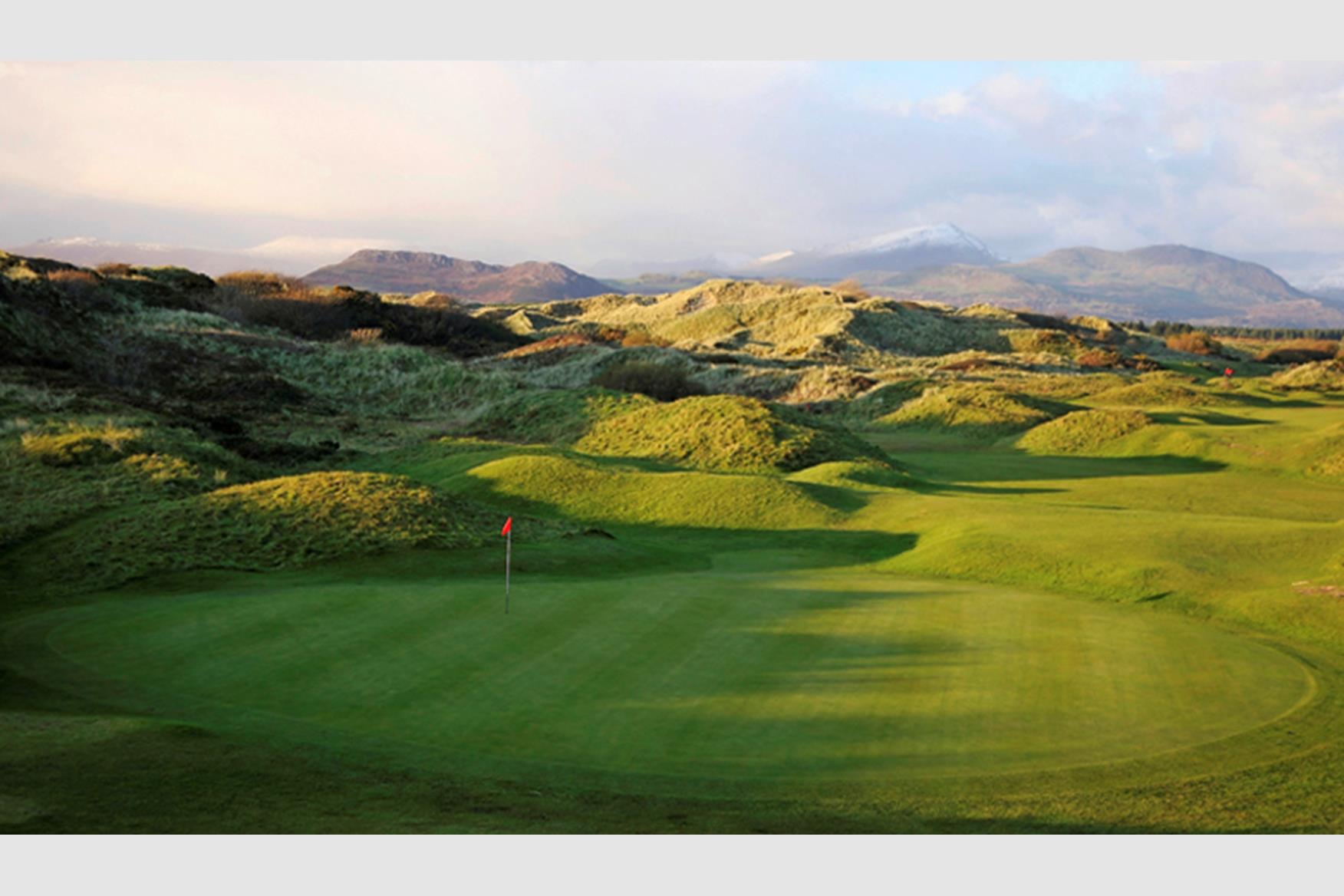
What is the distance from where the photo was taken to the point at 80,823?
285 inches

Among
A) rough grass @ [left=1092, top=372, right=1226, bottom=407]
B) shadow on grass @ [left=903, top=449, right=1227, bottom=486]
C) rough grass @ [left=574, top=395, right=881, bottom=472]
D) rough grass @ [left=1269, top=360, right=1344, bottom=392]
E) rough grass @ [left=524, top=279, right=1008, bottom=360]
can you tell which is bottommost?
shadow on grass @ [left=903, top=449, right=1227, bottom=486]

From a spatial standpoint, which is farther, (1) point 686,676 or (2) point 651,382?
(2) point 651,382

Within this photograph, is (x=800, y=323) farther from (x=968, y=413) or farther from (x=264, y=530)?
(x=264, y=530)

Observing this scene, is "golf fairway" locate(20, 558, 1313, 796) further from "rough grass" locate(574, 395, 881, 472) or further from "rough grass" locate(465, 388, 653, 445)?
"rough grass" locate(465, 388, 653, 445)

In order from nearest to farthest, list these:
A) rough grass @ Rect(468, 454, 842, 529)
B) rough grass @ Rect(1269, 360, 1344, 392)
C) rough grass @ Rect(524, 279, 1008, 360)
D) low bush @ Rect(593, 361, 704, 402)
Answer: rough grass @ Rect(468, 454, 842, 529), low bush @ Rect(593, 361, 704, 402), rough grass @ Rect(1269, 360, 1344, 392), rough grass @ Rect(524, 279, 1008, 360)

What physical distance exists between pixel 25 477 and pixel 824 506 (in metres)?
16.6

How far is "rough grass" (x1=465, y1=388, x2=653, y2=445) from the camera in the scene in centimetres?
4128

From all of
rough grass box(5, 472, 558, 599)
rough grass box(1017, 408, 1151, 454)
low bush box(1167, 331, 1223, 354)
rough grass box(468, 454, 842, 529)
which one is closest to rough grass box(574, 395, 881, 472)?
rough grass box(468, 454, 842, 529)

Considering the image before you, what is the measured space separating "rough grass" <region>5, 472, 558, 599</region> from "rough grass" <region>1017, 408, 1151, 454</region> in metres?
27.2

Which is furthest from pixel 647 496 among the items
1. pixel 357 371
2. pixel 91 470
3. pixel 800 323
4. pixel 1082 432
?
pixel 800 323

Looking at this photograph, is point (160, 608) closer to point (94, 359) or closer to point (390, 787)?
point (390, 787)

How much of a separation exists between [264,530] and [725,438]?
61.4 feet

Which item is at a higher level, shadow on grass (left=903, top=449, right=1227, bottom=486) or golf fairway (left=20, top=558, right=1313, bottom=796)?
golf fairway (left=20, top=558, right=1313, bottom=796)

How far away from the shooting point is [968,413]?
162ft
